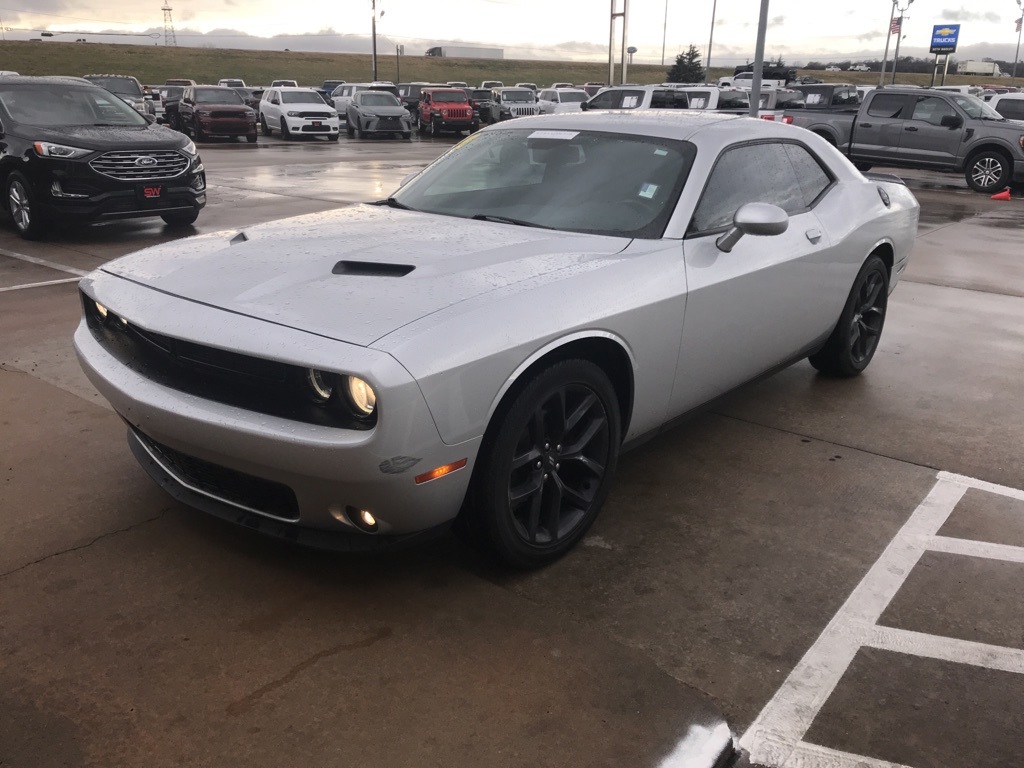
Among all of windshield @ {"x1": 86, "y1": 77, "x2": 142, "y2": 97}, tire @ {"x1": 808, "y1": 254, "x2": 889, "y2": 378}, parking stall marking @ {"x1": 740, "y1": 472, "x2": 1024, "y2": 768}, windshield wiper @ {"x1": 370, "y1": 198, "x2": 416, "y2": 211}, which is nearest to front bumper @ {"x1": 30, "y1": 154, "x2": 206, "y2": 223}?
windshield wiper @ {"x1": 370, "y1": 198, "x2": 416, "y2": 211}

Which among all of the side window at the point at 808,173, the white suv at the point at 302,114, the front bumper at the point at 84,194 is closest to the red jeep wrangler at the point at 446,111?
the white suv at the point at 302,114

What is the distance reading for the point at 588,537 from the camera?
341 centimetres

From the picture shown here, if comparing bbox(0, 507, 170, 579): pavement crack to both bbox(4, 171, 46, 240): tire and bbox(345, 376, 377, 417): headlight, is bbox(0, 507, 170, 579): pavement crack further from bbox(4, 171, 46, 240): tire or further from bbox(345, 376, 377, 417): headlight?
bbox(4, 171, 46, 240): tire

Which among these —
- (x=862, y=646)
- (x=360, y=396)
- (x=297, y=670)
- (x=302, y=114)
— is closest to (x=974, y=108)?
(x=862, y=646)

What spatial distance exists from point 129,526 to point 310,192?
10.7 meters

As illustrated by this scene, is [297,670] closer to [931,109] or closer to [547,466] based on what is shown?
[547,466]

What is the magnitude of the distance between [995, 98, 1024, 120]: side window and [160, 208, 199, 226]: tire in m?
18.9

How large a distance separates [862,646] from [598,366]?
1.24 metres

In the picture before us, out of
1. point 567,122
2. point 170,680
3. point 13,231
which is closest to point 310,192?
point 13,231

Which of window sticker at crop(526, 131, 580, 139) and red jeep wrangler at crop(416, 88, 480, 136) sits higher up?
window sticker at crop(526, 131, 580, 139)

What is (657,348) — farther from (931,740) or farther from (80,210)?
(80,210)

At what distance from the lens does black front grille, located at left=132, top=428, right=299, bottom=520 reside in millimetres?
2736

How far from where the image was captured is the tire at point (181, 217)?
9586mm

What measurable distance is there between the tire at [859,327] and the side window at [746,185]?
0.80 metres
